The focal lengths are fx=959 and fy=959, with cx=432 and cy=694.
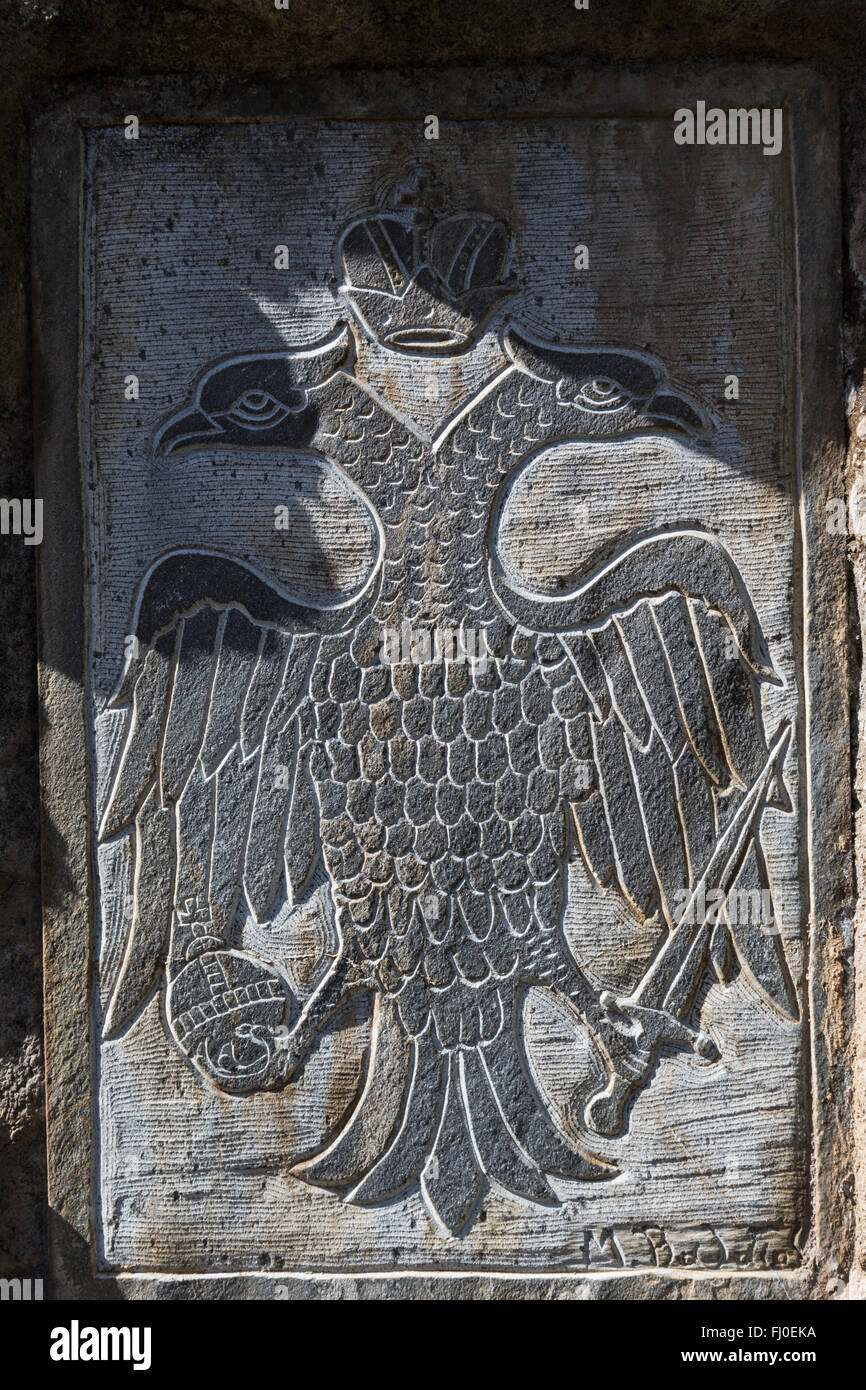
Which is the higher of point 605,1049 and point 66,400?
point 66,400

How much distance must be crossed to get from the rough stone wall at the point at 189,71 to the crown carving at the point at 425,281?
36cm

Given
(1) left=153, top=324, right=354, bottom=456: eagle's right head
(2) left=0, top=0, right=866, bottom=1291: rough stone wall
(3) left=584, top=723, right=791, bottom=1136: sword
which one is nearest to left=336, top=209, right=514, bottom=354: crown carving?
(1) left=153, top=324, right=354, bottom=456: eagle's right head

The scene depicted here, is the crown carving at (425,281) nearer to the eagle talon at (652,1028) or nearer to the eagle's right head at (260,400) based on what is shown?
the eagle's right head at (260,400)

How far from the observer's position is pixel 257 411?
210 cm

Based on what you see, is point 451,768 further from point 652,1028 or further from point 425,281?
point 425,281

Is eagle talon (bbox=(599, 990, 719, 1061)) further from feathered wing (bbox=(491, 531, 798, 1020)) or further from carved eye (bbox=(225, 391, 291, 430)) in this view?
carved eye (bbox=(225, 391, 291, 430))

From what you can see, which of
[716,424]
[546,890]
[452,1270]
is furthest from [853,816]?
[452,1270]

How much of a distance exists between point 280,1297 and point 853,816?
1.61 metres

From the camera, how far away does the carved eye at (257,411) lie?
6.87 ft

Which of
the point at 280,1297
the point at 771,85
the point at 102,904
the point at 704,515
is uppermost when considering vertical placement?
the point at 771,85

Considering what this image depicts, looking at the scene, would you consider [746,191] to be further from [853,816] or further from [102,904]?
[102,904]

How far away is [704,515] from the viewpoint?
6.82 feet

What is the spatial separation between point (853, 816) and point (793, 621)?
44 centimetres

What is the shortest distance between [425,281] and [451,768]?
1059 mm
